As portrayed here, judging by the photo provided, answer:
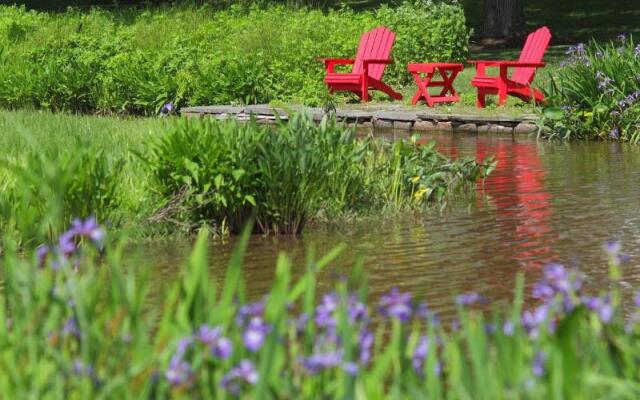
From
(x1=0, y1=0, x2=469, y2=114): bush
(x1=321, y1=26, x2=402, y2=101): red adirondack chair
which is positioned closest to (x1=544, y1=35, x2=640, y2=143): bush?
(x1=321, y1=26, x2=402, y2=101): red adirondack chair

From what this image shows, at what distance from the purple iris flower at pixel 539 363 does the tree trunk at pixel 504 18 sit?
25.0 meters

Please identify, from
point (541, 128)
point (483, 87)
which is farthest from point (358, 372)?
point (483, 87)

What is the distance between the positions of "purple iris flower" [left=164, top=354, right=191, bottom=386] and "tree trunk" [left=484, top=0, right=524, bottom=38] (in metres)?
25.3

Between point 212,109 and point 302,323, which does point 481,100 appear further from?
point 302,323

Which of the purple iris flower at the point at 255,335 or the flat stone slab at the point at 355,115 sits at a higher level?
the purple iris flower at the point at 255,335

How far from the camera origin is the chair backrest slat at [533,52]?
16719 mm

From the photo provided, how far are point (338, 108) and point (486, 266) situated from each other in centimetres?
1014

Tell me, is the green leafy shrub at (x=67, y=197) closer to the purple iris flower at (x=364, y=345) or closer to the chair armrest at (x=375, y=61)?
the purple iris flower at (x=364, y=345)

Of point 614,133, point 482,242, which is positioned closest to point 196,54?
point 614,133

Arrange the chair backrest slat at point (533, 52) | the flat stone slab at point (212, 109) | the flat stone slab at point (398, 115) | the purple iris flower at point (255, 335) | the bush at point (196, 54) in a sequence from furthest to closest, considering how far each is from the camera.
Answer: the bush at point (196, 54), the flat stone slab at point (212, 109), the chair backrest slat at point (533, 52), the flat stone slab at point (398, 115), the purple iris flower at point (255, 335)

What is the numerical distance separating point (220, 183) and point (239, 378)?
198 inches

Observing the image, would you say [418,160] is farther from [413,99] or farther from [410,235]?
[413,99]

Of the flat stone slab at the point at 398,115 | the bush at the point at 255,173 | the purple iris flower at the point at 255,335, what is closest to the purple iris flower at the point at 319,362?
the purple iris flower at the point at 255,335

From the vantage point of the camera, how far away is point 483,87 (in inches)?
667
